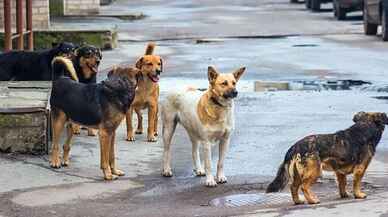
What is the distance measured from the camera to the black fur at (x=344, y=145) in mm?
7820

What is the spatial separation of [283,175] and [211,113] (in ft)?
4.01

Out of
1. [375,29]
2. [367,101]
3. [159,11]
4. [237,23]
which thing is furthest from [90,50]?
[159,11]

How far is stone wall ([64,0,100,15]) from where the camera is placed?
34.8 m

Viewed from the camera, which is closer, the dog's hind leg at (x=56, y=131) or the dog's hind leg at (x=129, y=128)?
Result: the dog's hind leg at (x=56, y=131)

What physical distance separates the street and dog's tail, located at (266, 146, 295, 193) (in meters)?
0.12

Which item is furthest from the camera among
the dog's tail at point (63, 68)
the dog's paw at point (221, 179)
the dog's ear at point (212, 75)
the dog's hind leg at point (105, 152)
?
the dog's tail at point (63, 68)

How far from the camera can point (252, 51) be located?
74.9 ft

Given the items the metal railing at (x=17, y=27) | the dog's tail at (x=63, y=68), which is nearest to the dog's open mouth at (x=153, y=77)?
the dog's tail at (x=63, y=68)

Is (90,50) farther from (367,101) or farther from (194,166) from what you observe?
(367,101)

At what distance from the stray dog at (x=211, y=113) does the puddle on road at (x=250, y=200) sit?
49 centimetres

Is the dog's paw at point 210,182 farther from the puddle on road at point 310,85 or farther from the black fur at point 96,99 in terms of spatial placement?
the puddle on road at point 310,85

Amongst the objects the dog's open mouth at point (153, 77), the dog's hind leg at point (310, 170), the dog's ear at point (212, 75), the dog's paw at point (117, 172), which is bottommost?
the dog's paw at point (117, 172)

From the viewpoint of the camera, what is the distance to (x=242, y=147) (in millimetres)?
11055

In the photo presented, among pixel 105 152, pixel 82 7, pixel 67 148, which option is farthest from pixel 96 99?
pixel 82 7
